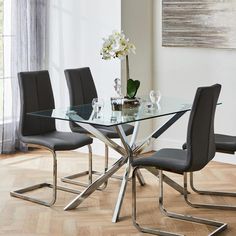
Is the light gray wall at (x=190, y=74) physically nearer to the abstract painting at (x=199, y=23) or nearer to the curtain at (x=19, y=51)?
the abstract painting at (x=199, y=23)

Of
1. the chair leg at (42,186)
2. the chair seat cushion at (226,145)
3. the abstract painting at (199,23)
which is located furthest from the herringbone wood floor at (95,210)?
the abstract painting at (199,23)

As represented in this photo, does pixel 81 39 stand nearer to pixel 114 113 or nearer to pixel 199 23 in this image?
pixel 199 23

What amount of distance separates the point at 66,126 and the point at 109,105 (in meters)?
1.95

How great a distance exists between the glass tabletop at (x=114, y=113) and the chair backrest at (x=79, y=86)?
0.53 metres

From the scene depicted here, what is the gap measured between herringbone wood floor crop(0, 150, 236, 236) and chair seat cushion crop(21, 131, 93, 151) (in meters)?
0.45

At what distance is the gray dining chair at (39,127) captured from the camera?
4734 millimetres

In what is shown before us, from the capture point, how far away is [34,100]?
198 inches

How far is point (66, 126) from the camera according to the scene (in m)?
6.78

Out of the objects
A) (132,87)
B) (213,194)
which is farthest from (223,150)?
(132,87)

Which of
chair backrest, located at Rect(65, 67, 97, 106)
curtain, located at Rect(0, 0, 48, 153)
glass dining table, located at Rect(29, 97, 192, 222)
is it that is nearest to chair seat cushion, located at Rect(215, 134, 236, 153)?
glass dining table, located at Rect(29, 97, 192, 222)

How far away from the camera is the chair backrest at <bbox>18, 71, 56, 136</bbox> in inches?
194

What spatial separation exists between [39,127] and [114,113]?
0.86 metres

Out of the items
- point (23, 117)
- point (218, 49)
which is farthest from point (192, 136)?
point (218, 49)

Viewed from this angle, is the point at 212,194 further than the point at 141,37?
No
